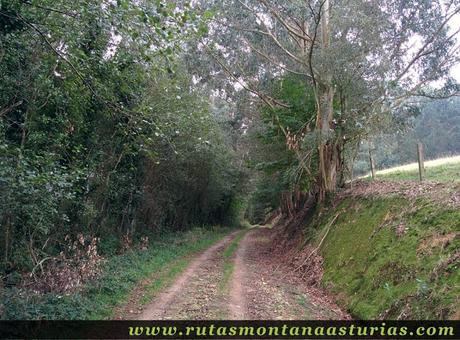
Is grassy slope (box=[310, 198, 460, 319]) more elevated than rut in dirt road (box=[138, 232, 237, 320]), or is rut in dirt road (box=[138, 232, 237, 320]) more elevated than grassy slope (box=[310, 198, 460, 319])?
grassy slope (box=[310, 198, 460, 319])

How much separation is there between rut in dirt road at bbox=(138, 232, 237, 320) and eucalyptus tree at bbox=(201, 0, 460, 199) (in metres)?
6.47

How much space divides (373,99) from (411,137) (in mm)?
38349

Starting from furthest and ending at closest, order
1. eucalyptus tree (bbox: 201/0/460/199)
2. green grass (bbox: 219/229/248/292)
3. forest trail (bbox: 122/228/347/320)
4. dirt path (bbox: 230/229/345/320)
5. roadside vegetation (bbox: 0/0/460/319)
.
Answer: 1. eucalyptus tree (bbox: 201/0/460/199)
2. green grass (bbox: 219/229/248/292)
3. dirt path (bbox: 230/229/345/320)
4. forest trail (bbox: 122/228/347/320)
5. roadside vegetation (bbox: 0/0/460/319)

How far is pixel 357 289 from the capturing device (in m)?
8.73

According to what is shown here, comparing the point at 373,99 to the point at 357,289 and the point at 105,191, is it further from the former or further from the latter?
the point at 105,191

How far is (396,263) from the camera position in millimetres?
8055

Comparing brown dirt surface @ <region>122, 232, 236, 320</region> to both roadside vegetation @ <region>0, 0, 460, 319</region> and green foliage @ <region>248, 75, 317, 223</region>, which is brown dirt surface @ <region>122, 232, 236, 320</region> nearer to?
roadside vegetation @ <region>0, 0, 460, 319</region>

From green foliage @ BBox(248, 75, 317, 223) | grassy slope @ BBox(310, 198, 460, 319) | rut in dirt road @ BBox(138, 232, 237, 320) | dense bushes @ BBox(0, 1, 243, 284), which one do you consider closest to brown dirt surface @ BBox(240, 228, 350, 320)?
grassy slope @ BBox(310, 198, 460, 319)

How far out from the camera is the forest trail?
7719 millimetres

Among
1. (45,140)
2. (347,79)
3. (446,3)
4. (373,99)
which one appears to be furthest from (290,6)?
(45,140)

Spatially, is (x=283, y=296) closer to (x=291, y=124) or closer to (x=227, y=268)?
(x=227, y=268)

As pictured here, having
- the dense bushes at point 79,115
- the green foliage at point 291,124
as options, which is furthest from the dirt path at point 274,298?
the green foliage at point 291,124

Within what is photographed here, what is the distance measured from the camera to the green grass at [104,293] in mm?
6590

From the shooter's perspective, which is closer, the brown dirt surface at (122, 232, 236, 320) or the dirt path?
the brown dirt surface at (122, 232, 236, 320)
